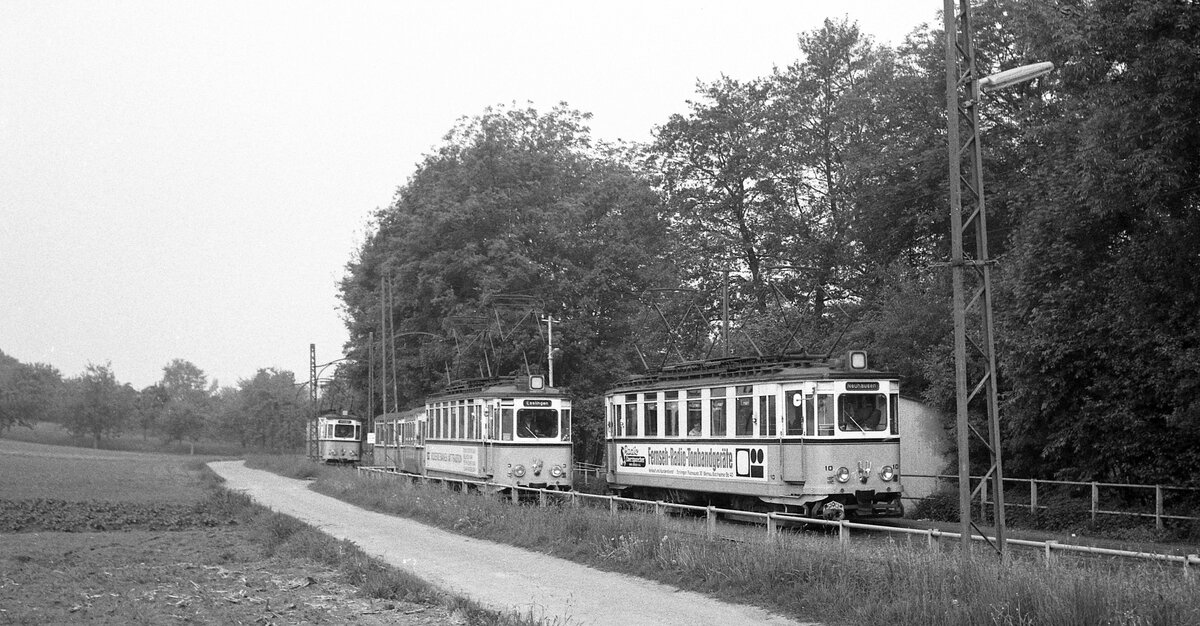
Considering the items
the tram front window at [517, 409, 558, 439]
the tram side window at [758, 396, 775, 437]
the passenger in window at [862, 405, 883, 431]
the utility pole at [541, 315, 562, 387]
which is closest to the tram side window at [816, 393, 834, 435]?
the passenger in window at [862, 405, 883, 431]

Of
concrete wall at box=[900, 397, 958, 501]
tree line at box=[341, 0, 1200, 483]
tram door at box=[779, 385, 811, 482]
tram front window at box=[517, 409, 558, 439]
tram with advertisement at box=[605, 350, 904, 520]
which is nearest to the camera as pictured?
tree line at box=[341, 0, 1200, 483]

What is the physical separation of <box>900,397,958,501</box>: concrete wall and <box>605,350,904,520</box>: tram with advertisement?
3.41 metres

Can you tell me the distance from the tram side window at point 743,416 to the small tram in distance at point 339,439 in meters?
44.3

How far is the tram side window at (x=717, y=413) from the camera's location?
77.3 feet

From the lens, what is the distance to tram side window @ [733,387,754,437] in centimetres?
2262

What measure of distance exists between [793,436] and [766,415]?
73 centimetres

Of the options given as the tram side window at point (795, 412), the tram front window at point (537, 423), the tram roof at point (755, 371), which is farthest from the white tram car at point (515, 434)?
the tram side window at point (795, 412)

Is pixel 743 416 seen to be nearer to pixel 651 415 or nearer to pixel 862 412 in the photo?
pixel 862 412

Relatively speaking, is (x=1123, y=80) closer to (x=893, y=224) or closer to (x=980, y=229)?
(x=980, y=229)

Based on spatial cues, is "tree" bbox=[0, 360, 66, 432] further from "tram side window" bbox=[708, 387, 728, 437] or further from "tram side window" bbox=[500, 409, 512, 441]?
"tram side window" bbox=[708, 387, 728, 437]

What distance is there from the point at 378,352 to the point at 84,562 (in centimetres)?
4531

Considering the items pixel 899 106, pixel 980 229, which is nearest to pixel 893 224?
pixel 899 106

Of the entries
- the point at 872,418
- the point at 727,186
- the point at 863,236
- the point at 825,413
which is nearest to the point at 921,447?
the point at 872,418

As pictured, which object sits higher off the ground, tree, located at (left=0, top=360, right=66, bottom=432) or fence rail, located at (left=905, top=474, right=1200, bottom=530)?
tree, located at (left=0, top=360, right=66, bottom=432)
